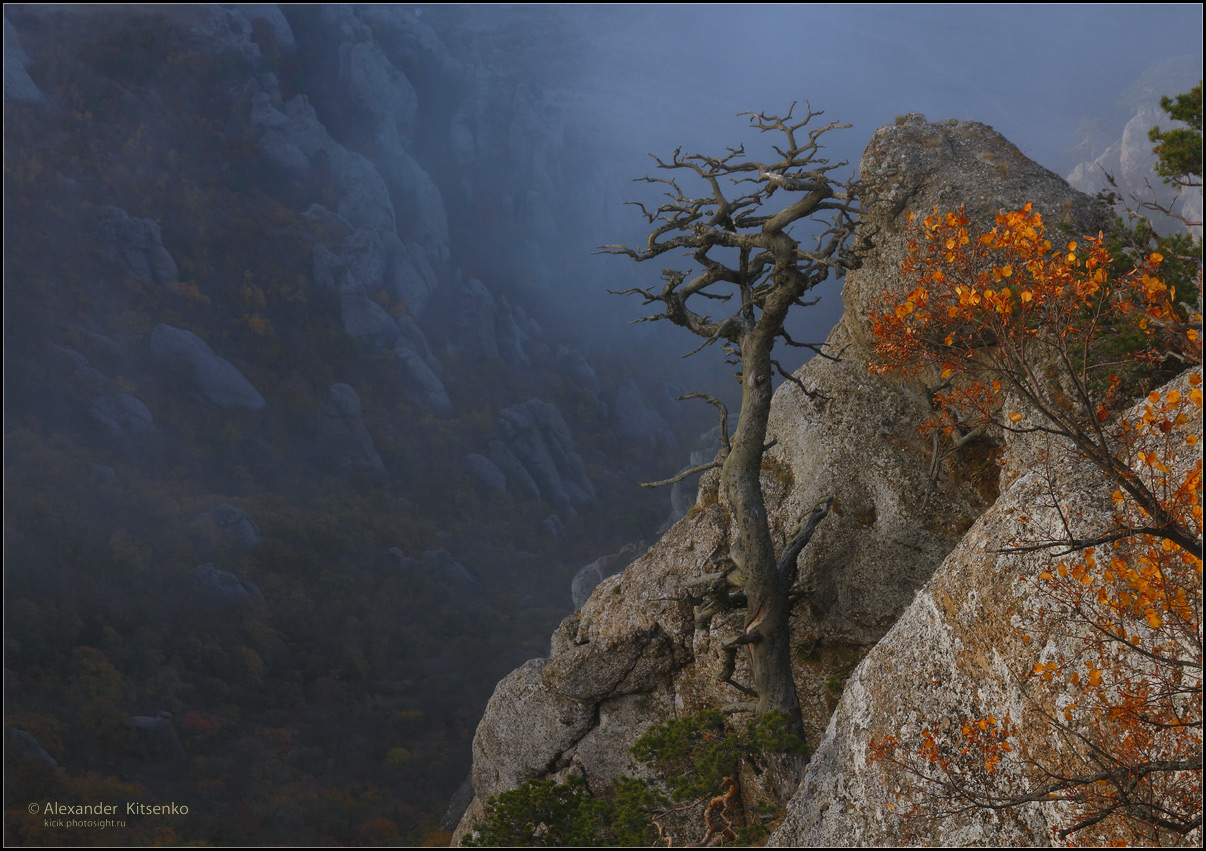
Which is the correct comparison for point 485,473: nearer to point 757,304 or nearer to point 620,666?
point 620,666

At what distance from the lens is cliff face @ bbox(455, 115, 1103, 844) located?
11.7m

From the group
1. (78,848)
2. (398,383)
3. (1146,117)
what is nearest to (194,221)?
(398,383)

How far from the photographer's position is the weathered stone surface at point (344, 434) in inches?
2203

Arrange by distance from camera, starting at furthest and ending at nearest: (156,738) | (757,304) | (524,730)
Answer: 1. (156,738)
2. (524,730)
3. (757,304)

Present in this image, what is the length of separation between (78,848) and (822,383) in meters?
30.1

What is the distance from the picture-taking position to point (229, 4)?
66938mm

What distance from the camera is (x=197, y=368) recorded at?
51656 mm

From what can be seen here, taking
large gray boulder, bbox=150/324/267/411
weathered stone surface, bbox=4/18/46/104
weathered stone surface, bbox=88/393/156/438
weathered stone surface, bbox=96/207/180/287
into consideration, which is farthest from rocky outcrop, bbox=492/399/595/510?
weathered stone surface, bbox=4/18/46/104

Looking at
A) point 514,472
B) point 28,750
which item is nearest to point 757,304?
point 28,750

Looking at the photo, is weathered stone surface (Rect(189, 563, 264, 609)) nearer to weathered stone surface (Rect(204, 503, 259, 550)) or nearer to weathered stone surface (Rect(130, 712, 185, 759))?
weathered stone surface (Rect(204, 503, 259, 550))

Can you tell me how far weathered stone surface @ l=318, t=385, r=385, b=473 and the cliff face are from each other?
45.4m

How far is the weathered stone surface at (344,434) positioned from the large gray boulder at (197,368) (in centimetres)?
543

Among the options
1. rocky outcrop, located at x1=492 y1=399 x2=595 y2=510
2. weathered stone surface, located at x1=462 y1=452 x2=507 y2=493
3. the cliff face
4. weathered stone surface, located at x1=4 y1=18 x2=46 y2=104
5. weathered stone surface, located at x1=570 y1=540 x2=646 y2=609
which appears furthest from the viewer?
rocky outcrop, located at x1=492 y1=399 x2=595 y2=510

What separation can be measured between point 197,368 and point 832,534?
52.6 metres
